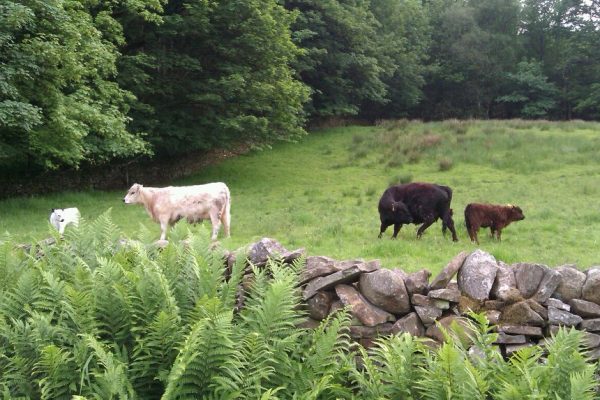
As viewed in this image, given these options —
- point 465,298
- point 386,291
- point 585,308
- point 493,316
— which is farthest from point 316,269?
point 585,308

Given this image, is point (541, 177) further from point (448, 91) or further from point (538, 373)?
point (448, 91)

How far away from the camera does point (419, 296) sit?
17.7ft

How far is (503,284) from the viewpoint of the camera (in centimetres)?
535

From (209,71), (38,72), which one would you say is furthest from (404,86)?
(38,72)

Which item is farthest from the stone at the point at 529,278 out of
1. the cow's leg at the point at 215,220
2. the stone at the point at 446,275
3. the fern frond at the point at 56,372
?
the cow's leg at the point at 215,220

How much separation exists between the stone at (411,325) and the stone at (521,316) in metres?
0.74

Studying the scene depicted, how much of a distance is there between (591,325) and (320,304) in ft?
8.00

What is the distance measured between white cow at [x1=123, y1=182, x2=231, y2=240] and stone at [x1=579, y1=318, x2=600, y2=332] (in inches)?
377

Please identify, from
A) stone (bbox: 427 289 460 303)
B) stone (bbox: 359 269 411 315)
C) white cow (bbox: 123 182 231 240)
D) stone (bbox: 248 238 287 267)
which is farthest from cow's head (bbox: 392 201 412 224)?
stone (bbox: 427 289 460 303)

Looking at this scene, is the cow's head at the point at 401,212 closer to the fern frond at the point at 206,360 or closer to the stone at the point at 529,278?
the stone at the point at 529,278

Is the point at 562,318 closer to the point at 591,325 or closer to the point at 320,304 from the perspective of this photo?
the point at 591,325

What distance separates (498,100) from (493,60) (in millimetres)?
3736

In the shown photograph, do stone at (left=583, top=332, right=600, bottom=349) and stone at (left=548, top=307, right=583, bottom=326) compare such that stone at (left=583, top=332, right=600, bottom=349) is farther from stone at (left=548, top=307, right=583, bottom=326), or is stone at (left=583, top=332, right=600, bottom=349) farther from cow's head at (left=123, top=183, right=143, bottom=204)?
cow's head at (left=123, top=183, right=143, bottom=204)

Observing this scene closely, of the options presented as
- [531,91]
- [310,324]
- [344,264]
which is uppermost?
[531,91]
